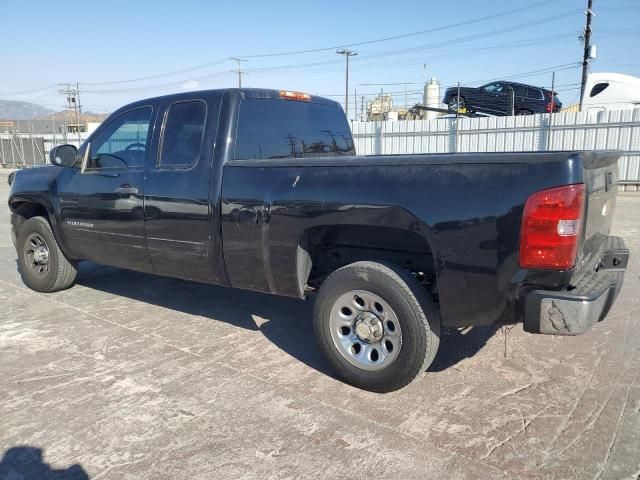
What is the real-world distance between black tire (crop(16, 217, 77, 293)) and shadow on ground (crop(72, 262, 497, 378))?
1.48 feet

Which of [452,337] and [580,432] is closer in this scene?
[580,432]

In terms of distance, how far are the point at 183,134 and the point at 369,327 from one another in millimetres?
2178

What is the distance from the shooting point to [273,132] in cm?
425

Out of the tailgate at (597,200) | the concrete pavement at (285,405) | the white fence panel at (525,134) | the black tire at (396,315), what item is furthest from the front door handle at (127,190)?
the white fence panel at (525,134)

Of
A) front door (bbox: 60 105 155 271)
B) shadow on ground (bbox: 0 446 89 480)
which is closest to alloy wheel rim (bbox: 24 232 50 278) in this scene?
front door (bbox: 60 105 155 271)

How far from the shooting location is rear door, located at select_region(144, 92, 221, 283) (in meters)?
3.90

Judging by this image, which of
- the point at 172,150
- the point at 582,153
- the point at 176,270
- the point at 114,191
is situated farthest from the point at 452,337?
the point at 114,191

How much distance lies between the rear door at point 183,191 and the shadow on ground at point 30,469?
1.68 meters

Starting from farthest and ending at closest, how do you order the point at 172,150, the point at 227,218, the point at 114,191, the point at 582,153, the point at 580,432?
the point at 114,191 < the point at 172,150 < the point at 227,218 < the point at 580,432 < the point at 582,153

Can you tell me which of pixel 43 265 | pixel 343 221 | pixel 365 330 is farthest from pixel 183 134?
pixel 43 265

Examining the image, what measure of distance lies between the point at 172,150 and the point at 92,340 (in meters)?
1.71

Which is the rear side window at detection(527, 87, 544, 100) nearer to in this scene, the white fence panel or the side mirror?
the white fence panel

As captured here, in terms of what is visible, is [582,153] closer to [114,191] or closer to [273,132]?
[273,132]

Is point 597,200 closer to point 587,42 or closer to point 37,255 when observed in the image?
point 37,255
